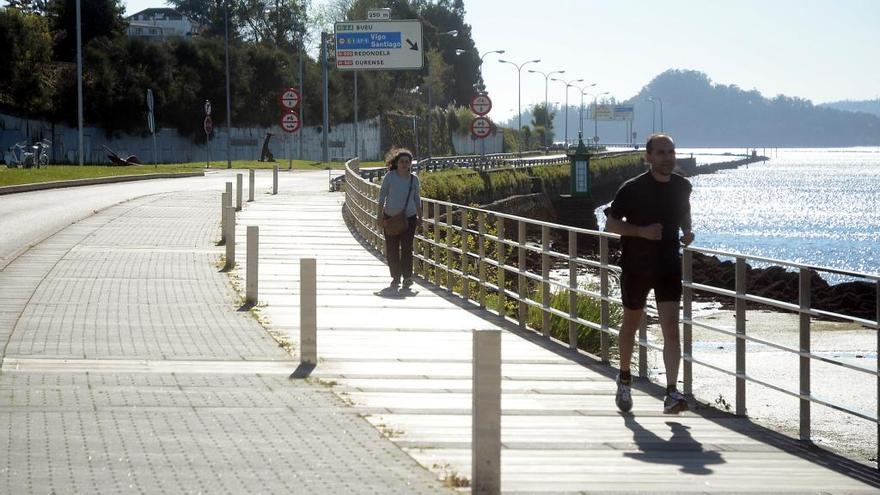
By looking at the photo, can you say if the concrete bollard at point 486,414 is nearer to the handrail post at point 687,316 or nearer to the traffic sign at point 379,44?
the handrail post at point 687,316

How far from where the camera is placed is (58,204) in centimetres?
3300

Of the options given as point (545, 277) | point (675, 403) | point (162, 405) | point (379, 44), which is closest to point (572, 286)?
point (545, 277)

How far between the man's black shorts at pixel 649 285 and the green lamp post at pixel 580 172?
4598 cm

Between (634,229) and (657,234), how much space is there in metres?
0.15

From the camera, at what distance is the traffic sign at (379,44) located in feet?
177

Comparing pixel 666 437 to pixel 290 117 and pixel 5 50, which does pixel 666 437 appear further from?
pixel 5 50

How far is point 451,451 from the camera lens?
7.48 m

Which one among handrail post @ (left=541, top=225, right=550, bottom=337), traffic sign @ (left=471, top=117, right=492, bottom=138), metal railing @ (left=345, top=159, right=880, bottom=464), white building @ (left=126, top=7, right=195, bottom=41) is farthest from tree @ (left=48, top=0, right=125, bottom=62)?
handrail post @ (left=541, top=225, right=550, bottom=337)

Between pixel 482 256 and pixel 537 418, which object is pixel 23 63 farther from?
pixel 537 418

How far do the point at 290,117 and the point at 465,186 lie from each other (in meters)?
6.98

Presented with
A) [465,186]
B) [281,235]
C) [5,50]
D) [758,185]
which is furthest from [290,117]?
[758,185]

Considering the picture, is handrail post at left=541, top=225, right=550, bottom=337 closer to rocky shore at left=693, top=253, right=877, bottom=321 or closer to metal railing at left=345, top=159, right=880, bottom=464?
metal railing at left=345, top=159, right=880, bottom=464

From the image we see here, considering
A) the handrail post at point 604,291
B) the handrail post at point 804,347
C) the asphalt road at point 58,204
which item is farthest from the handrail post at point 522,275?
the asphalt road at point 58,204

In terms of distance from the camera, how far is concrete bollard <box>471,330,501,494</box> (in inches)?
245
